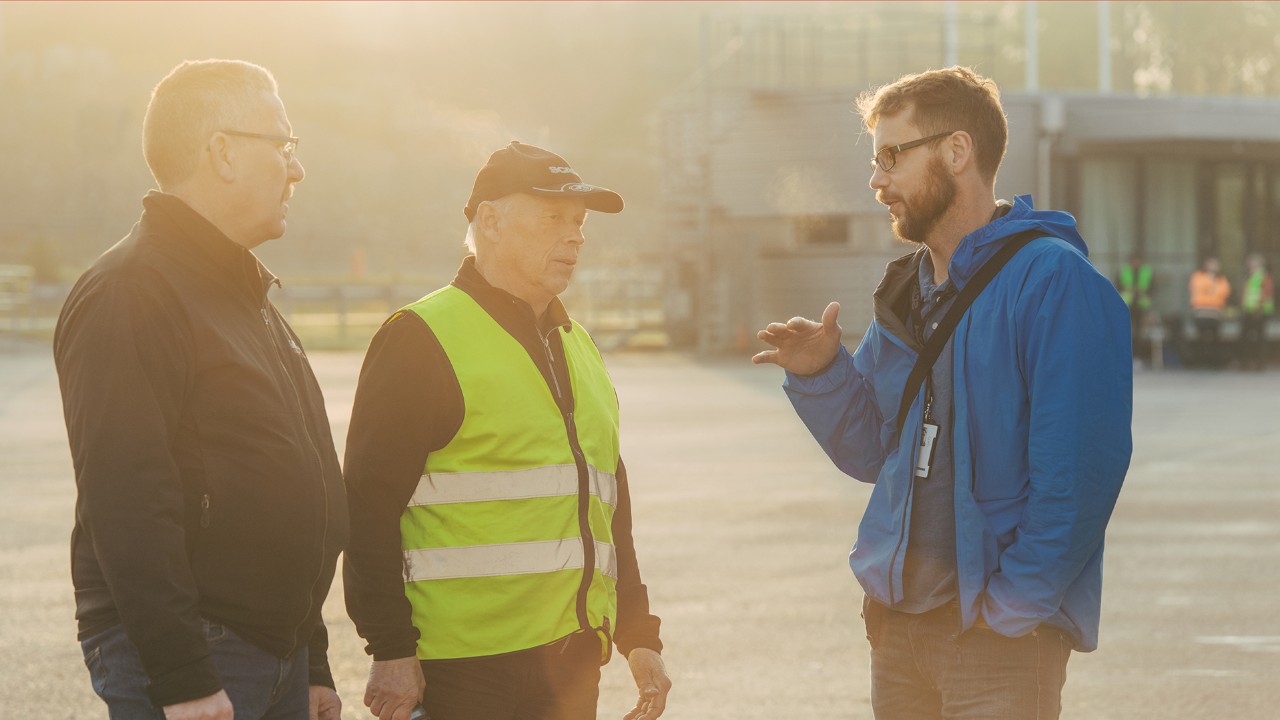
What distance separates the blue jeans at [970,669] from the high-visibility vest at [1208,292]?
24.8 m

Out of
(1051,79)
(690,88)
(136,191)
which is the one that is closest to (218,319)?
(690,88)

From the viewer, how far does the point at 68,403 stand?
2.77m

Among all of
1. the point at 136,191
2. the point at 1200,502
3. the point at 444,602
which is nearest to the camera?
the point at 444,602

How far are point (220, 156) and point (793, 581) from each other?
584 cm

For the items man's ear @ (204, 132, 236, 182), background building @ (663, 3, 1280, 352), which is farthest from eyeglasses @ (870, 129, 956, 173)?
background building @ (663, 3, 1280, 352)

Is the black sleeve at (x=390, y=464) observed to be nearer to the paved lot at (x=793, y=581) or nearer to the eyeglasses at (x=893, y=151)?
the eyeglasses at (x=893, y=151)

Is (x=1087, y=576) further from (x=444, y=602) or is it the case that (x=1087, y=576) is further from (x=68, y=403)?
(x=68, y=403)

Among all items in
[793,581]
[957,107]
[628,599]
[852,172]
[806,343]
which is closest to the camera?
[957,107]

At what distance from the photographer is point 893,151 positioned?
3.30 meters

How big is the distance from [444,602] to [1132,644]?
4.58 meters

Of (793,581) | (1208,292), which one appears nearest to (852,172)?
(1208,292)

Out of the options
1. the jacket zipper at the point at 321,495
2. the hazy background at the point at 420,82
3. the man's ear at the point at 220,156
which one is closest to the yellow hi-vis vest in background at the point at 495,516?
the jacket zipper at the point at 321,495

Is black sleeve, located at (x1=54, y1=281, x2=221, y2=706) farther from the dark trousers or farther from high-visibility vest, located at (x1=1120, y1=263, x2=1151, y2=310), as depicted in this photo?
high-visibility vest, located at (x1=1120, y1=263, x2=1151, y2=310)

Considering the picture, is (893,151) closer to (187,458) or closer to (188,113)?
(188,113)
